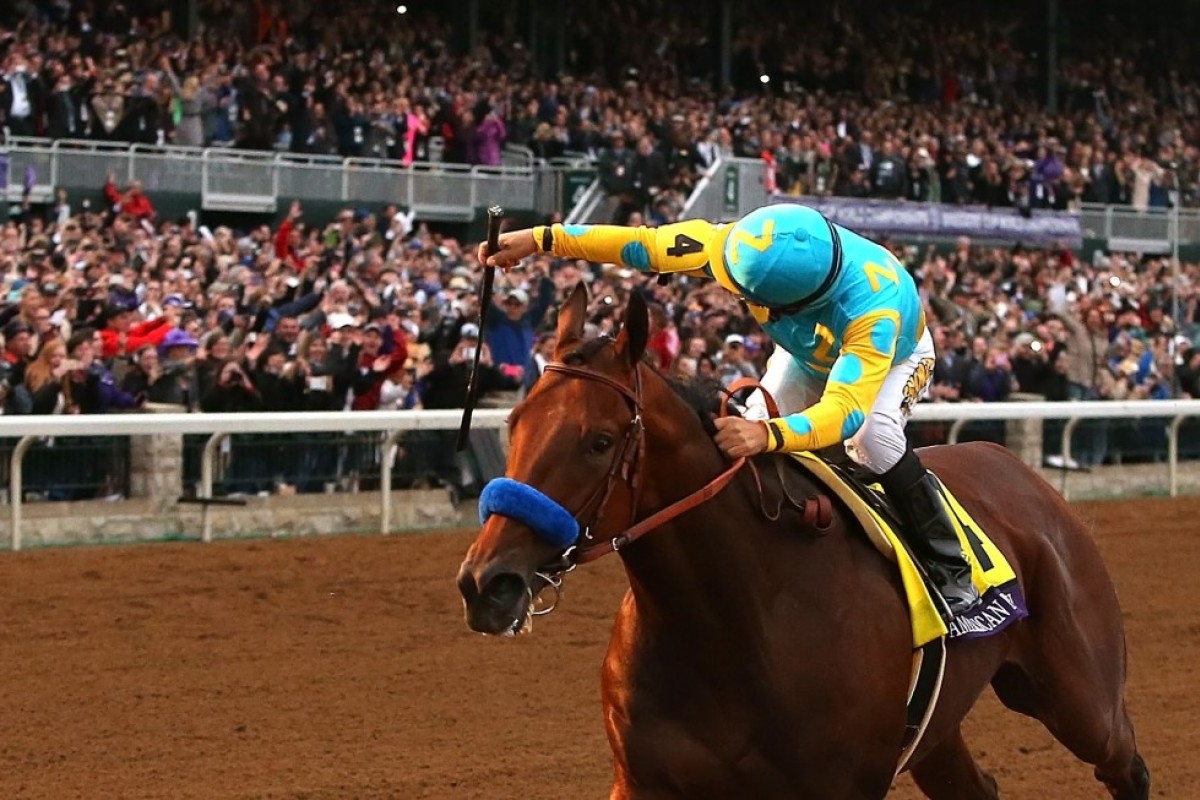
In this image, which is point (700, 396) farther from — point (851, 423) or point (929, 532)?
point (929, 532)

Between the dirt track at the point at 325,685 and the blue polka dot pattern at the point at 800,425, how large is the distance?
2321mm

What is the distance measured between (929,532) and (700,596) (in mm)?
796

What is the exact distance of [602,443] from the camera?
3.36 metres

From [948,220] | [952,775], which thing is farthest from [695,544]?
[948,220]

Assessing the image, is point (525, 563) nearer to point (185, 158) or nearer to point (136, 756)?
point (136, 756)

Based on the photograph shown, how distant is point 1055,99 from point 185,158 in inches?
738

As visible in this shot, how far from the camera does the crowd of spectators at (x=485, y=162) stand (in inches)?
422

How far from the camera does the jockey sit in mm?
3789

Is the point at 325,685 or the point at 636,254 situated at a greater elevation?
the point at 636,254

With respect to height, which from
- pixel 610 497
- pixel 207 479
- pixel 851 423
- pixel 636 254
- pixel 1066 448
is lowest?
pixel 1066 448

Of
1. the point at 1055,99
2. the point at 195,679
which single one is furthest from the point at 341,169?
the point at 1055,99

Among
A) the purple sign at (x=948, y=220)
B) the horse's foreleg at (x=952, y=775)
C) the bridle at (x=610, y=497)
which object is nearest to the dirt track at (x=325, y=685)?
the horse's foreleg at (x=952, y=775)

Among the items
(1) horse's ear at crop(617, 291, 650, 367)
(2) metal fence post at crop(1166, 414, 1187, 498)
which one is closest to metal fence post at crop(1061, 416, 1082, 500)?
(2) metal fence post at crop(1166, 414, 1187, 498)

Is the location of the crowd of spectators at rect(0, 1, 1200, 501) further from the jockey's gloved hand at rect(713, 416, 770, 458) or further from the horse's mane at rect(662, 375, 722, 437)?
the jockey's gloved hand at rect(713, 416, 770, 458)
